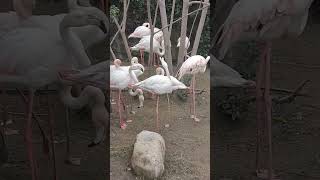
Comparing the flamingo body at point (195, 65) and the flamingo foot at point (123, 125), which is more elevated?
the flamingo body at point (195, 65)

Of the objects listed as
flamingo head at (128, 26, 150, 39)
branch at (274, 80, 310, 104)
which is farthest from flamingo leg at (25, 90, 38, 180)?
flamingo head at (128, 26, 150, 39)

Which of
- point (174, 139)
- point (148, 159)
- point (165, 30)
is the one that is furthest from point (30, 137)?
point (165, 30)

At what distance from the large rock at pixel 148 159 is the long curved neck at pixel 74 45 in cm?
115

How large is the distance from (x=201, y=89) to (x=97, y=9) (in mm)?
2032

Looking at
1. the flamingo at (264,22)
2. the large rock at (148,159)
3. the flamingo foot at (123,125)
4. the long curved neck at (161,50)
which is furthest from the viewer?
the long curved neck at (161,50)

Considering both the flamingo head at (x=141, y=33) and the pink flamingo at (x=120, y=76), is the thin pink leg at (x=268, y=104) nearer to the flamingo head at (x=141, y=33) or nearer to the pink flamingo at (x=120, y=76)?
the pink flamingo at (x=120, y=76)

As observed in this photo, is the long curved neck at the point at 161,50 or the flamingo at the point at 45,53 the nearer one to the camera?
the flamingo at the point at 45,53

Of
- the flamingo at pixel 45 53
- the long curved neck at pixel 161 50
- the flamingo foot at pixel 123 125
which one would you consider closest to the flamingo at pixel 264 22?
the flamingo at pixel 45 53

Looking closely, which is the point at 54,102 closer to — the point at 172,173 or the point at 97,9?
the point at 97,9

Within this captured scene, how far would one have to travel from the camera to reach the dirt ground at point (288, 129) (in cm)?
81

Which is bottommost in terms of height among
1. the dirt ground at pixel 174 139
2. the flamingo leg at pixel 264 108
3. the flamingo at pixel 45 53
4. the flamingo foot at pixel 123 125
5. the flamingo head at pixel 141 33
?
the dirt ground at pixel 174 139

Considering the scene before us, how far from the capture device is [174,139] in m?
2.28

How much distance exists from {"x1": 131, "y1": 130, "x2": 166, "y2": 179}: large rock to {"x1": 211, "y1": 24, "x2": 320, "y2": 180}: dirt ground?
1030 millimetres

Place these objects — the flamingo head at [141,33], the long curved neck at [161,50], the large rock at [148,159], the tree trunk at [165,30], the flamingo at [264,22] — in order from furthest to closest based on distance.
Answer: the flamingo head at [141,33] < the long curved neck at [161,50] < the tree trunk at [165,30] < the large rock at [148,159] < the flamingo at [264,22]
